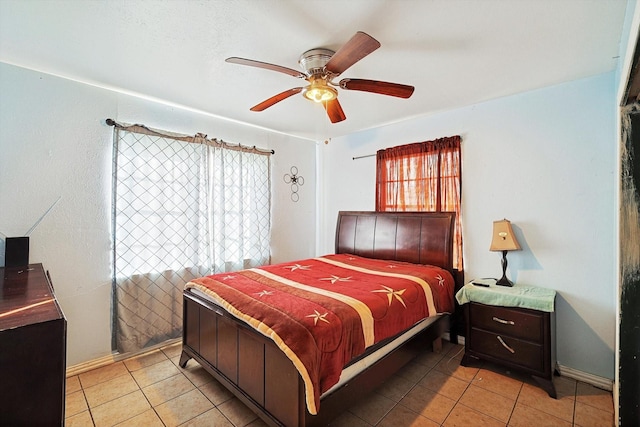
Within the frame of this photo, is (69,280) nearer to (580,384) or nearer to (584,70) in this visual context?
(580,384)

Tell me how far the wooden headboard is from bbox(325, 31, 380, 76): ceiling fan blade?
2.02 m

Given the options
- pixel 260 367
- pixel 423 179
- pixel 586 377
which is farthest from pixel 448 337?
pixel 260 367

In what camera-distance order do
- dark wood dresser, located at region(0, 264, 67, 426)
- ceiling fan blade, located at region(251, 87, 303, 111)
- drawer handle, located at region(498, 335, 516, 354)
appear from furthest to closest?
drawer handle, located at region(498, 335, 516, 354) → ceiling fan blade, located at region(251, 87, 303, 111) → dark wood dresser, located at region(0, 264, 67, 426)

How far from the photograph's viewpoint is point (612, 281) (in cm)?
222

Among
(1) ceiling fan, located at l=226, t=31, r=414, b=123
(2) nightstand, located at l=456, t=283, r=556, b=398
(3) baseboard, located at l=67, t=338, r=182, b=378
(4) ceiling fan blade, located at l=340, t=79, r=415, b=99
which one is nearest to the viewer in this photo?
(1) ceiling fan, located at l=226, t=31, r=414, b=123

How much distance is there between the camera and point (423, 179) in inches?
129

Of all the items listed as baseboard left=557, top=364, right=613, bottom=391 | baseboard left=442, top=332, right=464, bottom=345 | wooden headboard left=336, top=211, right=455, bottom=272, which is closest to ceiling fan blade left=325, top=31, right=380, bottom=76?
wooden headboard left=336, top=211, right=455, bottom=272

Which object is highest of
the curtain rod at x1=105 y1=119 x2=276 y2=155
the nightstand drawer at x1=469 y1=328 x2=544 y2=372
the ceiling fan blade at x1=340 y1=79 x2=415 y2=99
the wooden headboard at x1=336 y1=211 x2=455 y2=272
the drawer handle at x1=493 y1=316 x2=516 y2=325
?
the ceiling fan blade at x1=340 y1=79 x2=415 y2=99

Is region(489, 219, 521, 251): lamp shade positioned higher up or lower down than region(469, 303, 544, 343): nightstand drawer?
higher up

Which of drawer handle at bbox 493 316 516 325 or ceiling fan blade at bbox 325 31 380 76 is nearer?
ceiling fan blade at bbox 325 31 380 76

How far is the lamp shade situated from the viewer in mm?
2510

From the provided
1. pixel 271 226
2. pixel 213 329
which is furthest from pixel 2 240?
pixel 271 226

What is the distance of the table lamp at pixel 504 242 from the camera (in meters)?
2.51

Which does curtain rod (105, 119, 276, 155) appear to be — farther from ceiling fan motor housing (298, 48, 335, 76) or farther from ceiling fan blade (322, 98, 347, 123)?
ceiling fan motor housing (298, 48, 335, 76)
